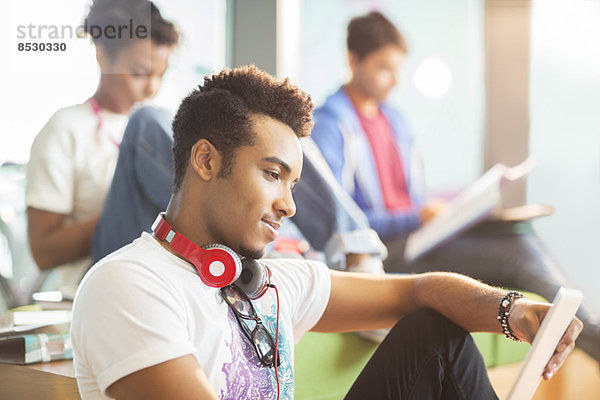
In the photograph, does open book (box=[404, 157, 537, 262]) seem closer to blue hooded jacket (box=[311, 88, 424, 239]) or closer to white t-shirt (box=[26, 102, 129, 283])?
blue hooded jacket (box=[311, 88, 424, 239])

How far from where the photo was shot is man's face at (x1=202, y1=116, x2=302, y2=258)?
950 millimetres

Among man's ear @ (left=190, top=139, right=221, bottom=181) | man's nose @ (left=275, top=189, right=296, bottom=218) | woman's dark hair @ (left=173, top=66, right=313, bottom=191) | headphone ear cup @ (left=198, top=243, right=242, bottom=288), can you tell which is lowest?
headphone ear cup @ (left=198, top=243, right=242, bottom=288)

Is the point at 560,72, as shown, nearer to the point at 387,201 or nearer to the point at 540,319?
the point at 387,201

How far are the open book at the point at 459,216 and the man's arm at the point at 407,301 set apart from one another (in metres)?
1.21

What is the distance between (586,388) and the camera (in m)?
2.15

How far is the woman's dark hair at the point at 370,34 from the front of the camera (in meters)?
2.44

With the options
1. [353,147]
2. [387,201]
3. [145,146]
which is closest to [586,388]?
[387,201]

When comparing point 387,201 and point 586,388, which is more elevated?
point 387,201

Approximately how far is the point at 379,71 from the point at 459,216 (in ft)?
2.01

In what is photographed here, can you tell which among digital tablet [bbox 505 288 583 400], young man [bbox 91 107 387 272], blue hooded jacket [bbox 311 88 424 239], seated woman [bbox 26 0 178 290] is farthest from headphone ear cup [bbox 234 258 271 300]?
blue hooded jacket [bbox 311 88 424 239]

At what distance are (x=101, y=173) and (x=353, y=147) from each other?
99 cm

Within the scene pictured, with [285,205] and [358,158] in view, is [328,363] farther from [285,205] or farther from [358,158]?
[358,158]

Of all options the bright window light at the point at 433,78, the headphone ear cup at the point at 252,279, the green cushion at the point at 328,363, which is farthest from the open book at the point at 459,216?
the headphone ear cup at the point at 252,279

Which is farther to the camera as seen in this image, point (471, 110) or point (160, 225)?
point (471, 110)
